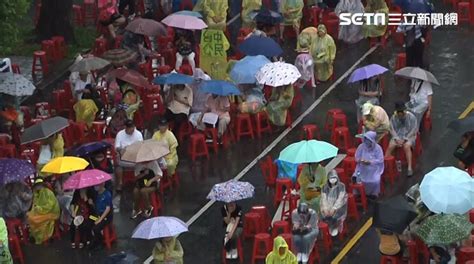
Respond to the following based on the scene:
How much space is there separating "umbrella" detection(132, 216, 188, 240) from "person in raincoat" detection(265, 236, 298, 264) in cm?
144

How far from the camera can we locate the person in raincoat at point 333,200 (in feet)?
68.6

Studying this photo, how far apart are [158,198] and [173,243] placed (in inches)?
122

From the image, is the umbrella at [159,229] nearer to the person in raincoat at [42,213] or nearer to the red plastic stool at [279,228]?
the red plastic stool at [279,228]

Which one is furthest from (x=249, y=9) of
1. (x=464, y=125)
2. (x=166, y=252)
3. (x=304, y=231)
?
(x=166, y=252)

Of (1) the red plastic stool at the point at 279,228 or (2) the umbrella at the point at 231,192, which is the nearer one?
(2) the umbrella at the point at 231,192

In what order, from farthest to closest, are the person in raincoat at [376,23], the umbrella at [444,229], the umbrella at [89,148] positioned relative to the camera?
the person in raincoat at [376,23] < the umbrella at [89,148] < the umbrella at [444,229]

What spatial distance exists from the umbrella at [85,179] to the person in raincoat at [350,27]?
9990 mm

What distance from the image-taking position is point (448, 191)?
19.3 meters

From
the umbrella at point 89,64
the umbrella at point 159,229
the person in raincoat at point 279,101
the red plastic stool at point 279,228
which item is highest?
the umbrella at point 89,64

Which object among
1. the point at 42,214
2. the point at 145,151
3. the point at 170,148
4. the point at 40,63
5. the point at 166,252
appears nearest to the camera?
the point at 166,252

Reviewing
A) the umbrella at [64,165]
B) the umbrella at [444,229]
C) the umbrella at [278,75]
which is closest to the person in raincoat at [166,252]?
the umbrella at [64,165]

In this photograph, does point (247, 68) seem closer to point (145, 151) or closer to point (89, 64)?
point (89, 64)

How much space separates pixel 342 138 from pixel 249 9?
6805 millimetres

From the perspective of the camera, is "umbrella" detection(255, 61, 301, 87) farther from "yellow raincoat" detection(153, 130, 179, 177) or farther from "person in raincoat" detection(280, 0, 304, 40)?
"person in raincoat" detection(280, 0, 304, 40)
